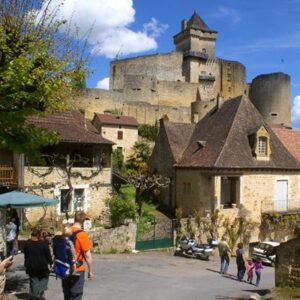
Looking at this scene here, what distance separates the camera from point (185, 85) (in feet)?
203

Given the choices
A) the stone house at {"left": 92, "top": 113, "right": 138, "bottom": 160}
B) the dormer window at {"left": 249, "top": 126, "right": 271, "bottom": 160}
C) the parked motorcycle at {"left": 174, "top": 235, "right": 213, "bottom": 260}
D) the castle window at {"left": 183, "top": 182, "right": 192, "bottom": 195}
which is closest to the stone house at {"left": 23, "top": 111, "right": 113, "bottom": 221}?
the castle window at {"left": 183, "top": 182, "right": 192, "bottom": 195}

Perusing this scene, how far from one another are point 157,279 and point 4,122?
6.59 meters

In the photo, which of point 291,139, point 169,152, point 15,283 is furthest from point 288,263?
point 291,139

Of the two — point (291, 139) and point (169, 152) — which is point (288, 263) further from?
point (291, 139)

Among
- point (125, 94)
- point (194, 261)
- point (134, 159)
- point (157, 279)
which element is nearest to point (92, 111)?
point (125, 94)

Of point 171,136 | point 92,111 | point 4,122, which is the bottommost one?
point 4,122

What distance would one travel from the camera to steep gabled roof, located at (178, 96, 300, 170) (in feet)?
74.3

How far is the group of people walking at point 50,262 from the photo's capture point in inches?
304

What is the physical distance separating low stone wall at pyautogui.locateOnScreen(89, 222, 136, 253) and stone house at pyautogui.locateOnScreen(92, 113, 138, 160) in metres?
21.7

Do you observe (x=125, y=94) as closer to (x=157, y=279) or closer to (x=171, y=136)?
(x=171, y=136)

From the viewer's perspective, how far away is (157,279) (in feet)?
44.0

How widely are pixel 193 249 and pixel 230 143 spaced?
670cm

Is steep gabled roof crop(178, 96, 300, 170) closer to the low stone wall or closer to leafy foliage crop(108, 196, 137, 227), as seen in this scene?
leafy foliage crop(108, 196, 137, 227)

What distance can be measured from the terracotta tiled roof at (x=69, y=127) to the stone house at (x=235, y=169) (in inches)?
186
